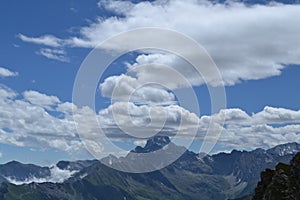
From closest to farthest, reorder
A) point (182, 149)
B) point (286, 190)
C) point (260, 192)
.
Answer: point (182, 149), point (286, 190), point (260, 192)

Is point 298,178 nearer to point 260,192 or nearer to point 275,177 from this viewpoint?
point 275,177

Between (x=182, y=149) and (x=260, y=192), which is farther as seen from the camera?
(x=260, y=192)

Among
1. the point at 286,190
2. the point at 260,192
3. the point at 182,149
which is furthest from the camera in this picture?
the point at 260,192

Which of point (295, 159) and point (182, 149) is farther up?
point (295, 159)

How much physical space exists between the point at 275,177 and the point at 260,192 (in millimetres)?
18249

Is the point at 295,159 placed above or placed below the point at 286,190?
above

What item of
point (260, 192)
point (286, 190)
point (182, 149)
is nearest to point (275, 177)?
point (286, 190)

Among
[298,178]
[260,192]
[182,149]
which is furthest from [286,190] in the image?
[182,149]

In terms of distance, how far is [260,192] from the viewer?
140375 millimetres

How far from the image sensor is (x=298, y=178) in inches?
4680

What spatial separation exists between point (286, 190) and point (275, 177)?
6829 millimetres

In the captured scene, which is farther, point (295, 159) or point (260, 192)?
point (260, 192)

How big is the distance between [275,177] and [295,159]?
25.4ft

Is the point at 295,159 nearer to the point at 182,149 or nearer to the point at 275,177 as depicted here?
the point at 275,177
